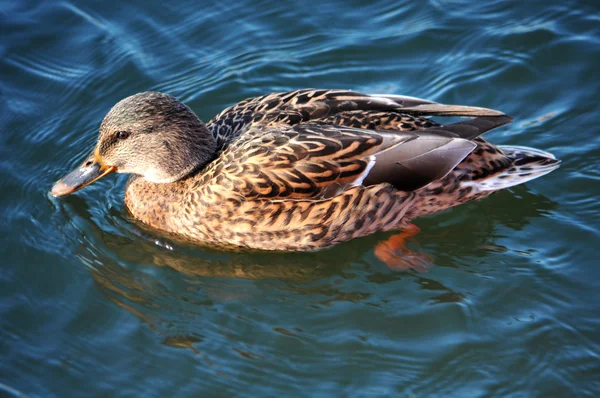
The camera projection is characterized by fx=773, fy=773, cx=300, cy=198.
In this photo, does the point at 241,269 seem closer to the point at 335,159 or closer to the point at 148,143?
the point at 335,159

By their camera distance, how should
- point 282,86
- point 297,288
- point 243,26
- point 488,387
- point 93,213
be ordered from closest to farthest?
point 488,387
point 297,288
point 93,213
point 282,86
point 243,26

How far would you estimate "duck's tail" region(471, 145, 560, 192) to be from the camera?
24.2 feet

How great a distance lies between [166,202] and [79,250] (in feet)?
3.09

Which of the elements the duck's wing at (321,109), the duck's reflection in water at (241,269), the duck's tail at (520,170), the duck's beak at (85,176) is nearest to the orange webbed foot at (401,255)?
the duck's reflection in water at (241,269)

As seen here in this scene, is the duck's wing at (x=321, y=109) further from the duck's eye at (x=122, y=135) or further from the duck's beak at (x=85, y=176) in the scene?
the duck's beak at (x=85, y=176)

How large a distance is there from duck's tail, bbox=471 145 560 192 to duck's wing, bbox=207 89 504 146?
52 centimetres

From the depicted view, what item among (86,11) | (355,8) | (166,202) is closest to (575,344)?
(166,202)

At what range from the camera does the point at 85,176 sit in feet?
24.6

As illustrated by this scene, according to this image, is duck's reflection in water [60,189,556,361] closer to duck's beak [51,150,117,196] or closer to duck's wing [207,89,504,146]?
duck's beak [51,150,117,196]

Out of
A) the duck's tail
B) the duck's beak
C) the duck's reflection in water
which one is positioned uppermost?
the duck's beak

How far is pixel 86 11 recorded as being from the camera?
33.5ft

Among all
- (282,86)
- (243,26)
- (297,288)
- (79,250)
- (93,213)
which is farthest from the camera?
(243,26)

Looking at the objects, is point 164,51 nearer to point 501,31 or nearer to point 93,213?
point 93,213

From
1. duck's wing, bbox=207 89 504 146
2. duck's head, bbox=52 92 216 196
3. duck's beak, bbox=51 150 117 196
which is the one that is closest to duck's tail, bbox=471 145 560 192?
duck's wing, bbox=207 89 504 146
